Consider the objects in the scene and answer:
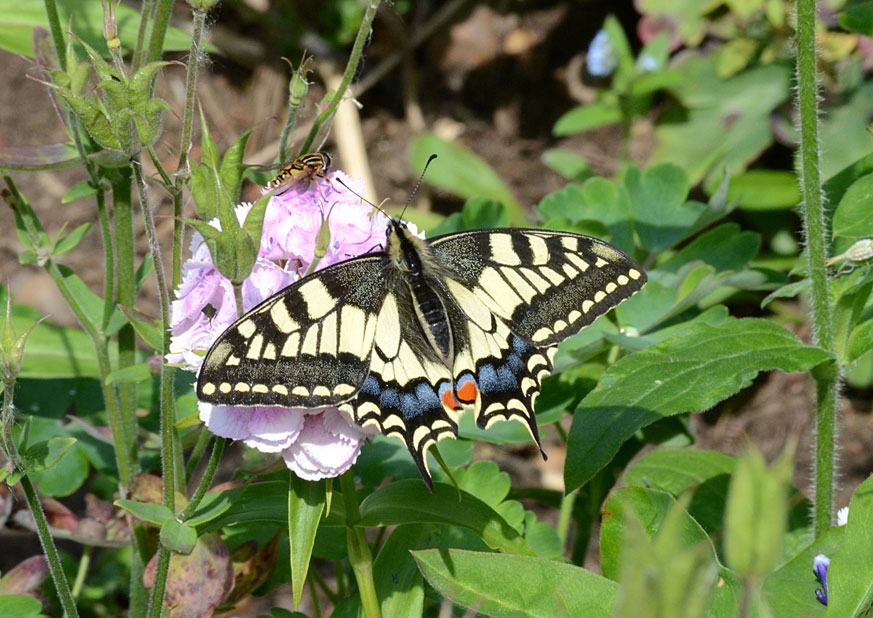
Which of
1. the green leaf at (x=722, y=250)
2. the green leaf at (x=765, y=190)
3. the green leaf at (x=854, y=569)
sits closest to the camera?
the green leaf at (x=854, y=569)

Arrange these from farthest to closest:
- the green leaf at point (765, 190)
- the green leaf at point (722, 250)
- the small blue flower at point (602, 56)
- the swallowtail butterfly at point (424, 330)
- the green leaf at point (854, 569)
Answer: the small blue flower at point (602, 56) → the green leaf at point (765, 190) → the green leaf at point (722, 250) → the swallowtail butterfly at point (424, 330) → the green leaf at point (854, 569)

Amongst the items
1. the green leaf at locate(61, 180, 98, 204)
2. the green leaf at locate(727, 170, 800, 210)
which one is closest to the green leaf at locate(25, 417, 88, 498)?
the green leaf at locate(61, 180, 98, 204)

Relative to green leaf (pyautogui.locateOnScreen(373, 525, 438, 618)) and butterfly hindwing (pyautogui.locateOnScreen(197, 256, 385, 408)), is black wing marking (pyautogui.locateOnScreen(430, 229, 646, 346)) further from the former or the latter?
green leaf (pyautogui.locateOnScreen(373, 525, 438, 618))

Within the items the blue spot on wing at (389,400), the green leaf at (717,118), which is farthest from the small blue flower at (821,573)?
the green leaf at (717,118)

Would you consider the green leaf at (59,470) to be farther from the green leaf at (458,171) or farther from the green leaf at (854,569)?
the green leaf at (458,171)

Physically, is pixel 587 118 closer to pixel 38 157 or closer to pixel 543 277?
pixel 543 277

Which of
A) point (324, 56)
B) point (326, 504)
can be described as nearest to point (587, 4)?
point (324, 56)
